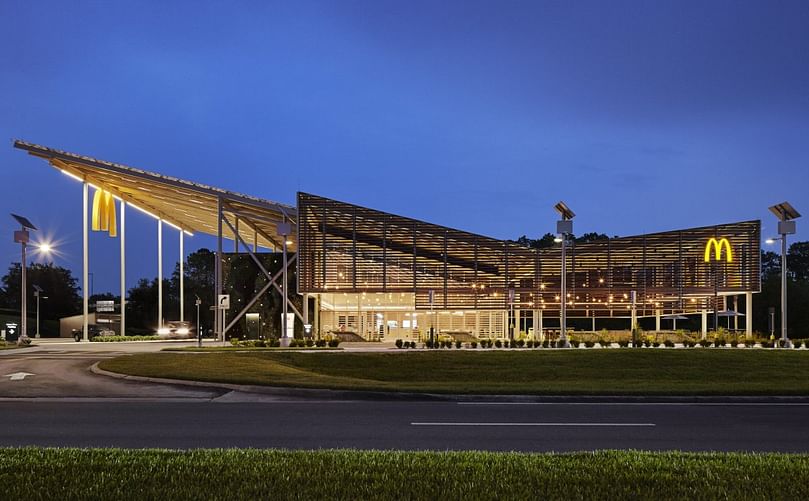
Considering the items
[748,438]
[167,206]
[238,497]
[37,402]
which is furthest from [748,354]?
[167,206]

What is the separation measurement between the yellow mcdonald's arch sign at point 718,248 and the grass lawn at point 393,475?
39721 millimetres

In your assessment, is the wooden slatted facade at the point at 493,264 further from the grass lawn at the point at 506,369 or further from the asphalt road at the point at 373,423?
the asphalt road at the point at 373,423

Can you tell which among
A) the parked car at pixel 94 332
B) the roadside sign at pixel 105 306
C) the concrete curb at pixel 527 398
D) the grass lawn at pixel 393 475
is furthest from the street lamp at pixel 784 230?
the roadside sign at pixel 105 306

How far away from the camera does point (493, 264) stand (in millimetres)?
49812

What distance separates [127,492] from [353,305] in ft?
154

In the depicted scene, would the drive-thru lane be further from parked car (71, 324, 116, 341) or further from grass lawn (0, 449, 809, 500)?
parked car (71, 324, 116, 341)

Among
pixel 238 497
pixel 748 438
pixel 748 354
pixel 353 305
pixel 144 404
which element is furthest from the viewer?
pixel 353 305

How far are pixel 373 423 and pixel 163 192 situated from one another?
39.9m

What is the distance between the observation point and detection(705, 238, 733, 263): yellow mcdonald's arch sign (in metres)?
45.6

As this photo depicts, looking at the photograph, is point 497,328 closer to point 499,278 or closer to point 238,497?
point 499,278

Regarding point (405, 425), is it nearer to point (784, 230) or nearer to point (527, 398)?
point (527, 398)

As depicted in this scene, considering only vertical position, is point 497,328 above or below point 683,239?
below

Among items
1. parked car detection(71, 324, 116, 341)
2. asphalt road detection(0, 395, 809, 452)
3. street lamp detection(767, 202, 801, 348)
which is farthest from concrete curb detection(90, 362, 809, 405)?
parked car detection(71, 324, 116, 341)

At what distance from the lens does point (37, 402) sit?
53.5 ft
